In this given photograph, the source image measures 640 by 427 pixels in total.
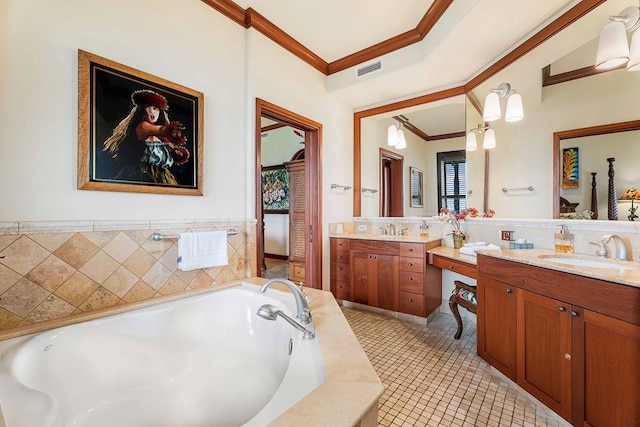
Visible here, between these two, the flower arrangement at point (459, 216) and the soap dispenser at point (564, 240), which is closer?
the soap dispenser at point (564, 240)

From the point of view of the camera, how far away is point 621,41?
1613mm

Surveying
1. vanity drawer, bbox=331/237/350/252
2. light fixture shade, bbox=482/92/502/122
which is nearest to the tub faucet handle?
light fixture shade, bbox=482/92/502/122

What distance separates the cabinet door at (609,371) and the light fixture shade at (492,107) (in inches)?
71.5

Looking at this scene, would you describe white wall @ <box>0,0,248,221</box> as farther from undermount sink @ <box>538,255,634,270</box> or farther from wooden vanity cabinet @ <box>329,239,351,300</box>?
undermount sink @ <box>538,255,634,270</box>

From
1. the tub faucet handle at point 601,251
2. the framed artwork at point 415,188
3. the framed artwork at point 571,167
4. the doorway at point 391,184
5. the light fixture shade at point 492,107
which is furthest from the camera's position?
the doorway at point 391,184

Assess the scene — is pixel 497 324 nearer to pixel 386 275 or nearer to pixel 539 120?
pixel 386 275

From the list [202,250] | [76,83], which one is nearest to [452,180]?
[202,250]

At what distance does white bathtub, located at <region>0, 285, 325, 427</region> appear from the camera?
110cm

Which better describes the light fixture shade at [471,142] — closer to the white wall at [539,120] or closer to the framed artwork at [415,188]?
the white wall at [539,120]

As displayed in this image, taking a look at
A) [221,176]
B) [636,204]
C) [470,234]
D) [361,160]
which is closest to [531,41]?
[636,204]

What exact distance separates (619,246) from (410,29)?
93.0 inches

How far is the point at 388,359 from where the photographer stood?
217cm

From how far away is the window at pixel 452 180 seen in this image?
10.2ft

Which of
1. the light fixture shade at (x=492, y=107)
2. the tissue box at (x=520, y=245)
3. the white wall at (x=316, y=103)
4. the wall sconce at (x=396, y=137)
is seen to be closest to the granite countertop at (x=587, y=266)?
the tissue box at (x=520, y=245)
